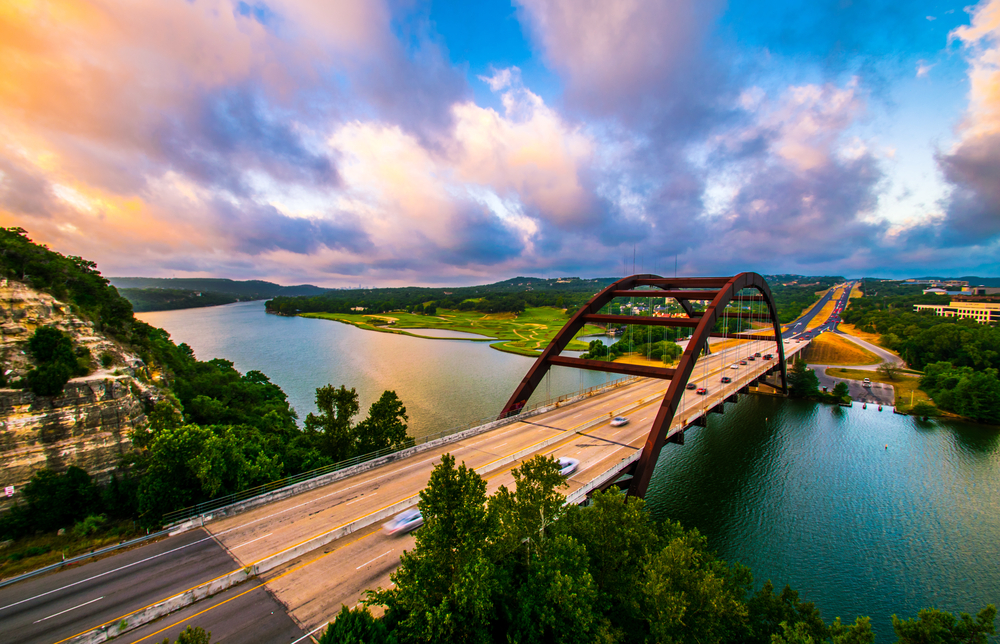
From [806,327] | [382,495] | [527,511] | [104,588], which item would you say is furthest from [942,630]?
[806,327]

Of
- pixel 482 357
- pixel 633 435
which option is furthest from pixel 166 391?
pixel 482 357

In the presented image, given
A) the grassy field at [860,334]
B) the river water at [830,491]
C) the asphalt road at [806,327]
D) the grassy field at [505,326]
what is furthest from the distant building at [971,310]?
the grassy field at [505,326]

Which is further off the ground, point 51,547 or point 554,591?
point 554,591

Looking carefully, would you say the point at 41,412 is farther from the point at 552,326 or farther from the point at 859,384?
the point at 552,326

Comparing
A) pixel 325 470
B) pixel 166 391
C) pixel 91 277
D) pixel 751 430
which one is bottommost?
pixel 751 430

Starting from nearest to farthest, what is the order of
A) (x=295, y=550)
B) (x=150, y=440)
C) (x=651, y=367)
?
1. (x=295, y=550)
2. (x=150, y=440)
3. (x=651, y=367)

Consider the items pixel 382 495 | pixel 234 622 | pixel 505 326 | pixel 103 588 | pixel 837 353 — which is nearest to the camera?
pixel 234 622

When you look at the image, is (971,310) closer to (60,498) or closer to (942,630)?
(942,630)
